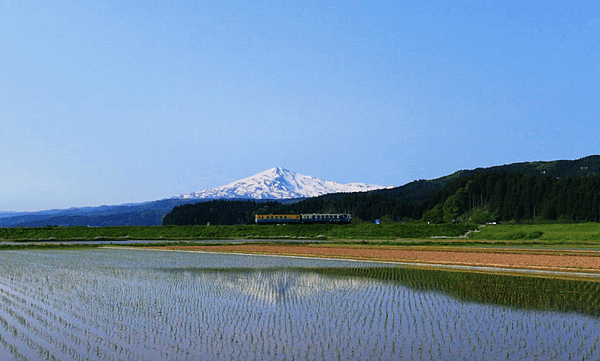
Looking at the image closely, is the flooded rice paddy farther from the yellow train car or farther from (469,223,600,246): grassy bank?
the yellow train car

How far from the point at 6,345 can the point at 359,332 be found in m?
11.4

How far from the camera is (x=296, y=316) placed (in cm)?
2300

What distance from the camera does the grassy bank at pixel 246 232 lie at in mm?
116312

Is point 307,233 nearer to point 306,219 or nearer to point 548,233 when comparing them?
point 306,219

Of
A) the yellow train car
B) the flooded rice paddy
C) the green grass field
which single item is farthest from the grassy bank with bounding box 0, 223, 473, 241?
the flooded rice paddy

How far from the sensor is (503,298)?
2803 centimetres

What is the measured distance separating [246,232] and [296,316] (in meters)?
103

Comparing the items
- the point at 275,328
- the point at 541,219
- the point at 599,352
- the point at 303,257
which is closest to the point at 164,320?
the point at 275,328

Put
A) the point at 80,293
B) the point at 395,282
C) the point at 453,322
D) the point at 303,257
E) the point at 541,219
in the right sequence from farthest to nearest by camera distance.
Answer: the point at 541,219
the point at 303,257
the point at 395,282
the point at 80,293
the point at 453,322

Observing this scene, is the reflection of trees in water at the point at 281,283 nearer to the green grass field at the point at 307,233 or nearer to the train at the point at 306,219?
the green grass field at the point at 307,233

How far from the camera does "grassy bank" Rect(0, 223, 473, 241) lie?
116 metres

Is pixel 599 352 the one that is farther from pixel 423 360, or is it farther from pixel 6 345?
pixel 6 345

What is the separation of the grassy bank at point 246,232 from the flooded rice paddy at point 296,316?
78756 mm

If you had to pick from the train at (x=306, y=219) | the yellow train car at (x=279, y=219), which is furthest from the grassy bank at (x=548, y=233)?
the yellow train car at (x=279, y=219)
